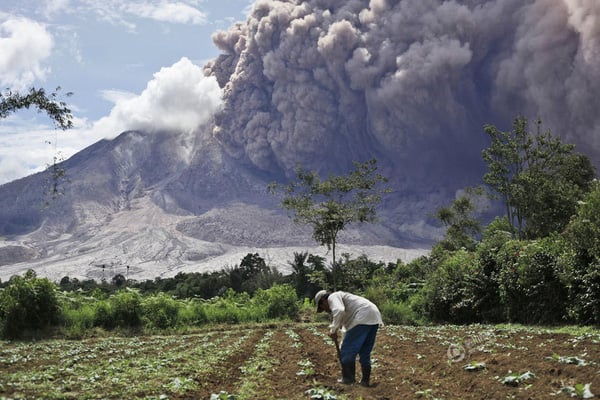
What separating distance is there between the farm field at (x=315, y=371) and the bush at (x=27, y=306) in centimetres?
620

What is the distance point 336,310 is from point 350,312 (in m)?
0.44

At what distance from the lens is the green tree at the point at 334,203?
35.9 m

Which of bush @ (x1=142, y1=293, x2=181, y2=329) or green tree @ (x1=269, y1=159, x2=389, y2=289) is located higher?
green tree @ (x1=269, y1=159, x2=389, y2=289)

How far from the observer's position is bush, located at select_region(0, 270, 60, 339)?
74.6 ft

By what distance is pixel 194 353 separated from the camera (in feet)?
52.5

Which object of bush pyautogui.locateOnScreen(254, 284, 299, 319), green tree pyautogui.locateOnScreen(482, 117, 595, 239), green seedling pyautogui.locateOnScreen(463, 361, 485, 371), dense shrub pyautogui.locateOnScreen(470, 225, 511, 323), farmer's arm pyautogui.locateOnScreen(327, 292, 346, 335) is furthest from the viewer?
green tree pyautogui.locateOnScreen(482, 117, 595, 239)

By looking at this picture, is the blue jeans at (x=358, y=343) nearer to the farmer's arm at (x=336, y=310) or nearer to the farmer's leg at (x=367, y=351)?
the farmer's leg at (x=367, y=351)

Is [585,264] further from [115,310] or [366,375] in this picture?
[115,310]

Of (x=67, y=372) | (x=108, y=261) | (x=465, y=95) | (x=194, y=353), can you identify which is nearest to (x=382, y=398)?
(x=67, y=372)

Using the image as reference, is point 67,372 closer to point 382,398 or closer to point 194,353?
point 194,353

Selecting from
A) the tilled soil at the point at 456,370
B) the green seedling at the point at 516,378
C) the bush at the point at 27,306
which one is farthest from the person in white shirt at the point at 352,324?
the bush at the point at 27,306

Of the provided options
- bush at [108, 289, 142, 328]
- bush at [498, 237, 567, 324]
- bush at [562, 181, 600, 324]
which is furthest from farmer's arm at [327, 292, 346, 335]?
bush at [108, 289, 142, 328]

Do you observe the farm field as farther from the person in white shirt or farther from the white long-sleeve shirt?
the white long-sleeve shirt

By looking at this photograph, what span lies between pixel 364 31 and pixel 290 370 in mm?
142297
